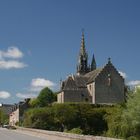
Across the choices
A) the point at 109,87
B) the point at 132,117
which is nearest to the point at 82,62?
the point at 109,87

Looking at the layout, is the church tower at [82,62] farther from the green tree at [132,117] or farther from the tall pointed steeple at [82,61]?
the green tree at [132,117]

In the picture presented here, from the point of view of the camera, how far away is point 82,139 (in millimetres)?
42312

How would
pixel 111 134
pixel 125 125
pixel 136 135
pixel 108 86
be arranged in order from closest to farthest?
1. pixel 136 135
2. pixel 125 125
3. pixel 111 134
4. pixel 108 86

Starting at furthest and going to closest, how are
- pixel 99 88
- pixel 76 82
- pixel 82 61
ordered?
1. pixel 82 61
2. pixel 76 82
3. pixel 99 88

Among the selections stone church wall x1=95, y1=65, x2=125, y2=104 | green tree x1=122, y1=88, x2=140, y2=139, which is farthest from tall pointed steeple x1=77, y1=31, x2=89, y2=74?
green tree x1=122, y1=88, x2=140, y2=139

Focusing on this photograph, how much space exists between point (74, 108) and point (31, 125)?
371 inches

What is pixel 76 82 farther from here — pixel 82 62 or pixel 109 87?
pixel 82 62

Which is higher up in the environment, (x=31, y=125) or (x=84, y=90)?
(x=84, y=90)

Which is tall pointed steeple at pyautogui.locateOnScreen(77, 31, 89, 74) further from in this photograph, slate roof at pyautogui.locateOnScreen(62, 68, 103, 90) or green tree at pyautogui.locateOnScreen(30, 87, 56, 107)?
slate roof at pyautogui.locateOnScreen(62, 68, 103, 90)

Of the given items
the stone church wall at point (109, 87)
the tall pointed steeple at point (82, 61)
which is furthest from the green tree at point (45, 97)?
the stone church wall at point (109, 87)

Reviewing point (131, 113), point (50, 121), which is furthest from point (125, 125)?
point (50, 121)

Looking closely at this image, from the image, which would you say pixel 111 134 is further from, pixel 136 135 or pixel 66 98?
pixel 66 98

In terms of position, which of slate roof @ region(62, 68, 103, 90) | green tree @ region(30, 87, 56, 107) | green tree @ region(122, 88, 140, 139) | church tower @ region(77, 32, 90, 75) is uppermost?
church tower @ region(77, 32, 90, 75)

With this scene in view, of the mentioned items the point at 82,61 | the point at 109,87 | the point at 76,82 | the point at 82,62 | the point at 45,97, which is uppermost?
the point at 82,61
